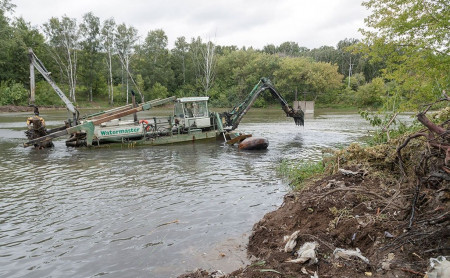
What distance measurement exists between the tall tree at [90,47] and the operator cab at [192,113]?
42.7 meters

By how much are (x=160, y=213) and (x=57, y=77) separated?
198ft

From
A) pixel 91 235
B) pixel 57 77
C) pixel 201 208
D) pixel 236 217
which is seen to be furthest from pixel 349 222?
pixel 57 77

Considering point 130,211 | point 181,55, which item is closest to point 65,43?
point 181,55

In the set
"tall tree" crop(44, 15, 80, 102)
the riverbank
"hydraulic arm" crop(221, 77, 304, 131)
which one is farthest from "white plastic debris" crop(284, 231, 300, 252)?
"tall tree" crop(44, 15, 80, 102)

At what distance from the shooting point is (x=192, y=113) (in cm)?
1858

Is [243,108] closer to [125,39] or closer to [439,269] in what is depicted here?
[439,269]

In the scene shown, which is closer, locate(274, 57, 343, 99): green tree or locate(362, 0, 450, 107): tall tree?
locate(362, 0, 450, 107): tall tree

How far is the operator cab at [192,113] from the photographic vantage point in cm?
1833

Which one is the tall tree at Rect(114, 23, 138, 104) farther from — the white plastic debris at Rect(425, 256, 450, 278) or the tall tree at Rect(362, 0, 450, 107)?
the white plastic debris at Rect(425, 256, 450, 278)

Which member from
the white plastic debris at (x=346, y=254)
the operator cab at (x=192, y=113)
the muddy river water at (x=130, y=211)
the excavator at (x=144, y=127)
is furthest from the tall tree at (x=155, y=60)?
the white plastic debris at (x=346, y=254)

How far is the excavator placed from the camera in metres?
16.5

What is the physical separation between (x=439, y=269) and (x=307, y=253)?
1426mm

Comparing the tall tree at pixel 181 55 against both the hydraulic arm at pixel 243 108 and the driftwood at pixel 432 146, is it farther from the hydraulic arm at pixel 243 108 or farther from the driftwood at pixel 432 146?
the driftwood at pixel 432 146

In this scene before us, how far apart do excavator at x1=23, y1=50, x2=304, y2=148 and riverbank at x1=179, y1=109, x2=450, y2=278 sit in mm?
12307
